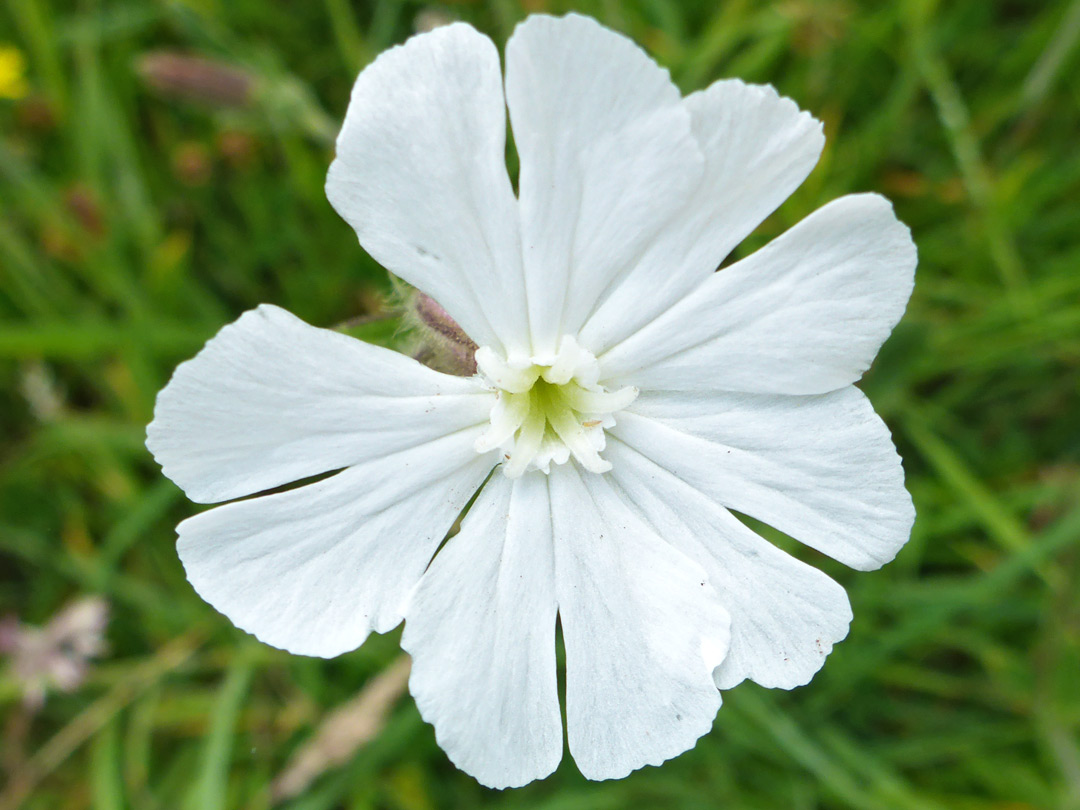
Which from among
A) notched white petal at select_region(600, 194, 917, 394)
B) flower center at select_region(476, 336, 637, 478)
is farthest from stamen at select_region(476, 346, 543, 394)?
notched white petal at select_region(600, 194, 917, 394)

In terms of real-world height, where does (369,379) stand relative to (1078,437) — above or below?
above

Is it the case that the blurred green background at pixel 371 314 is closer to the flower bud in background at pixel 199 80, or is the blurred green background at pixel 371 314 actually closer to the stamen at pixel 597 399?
the flower bud in background at pixel 199 80

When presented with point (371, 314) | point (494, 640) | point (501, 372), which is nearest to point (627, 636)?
point (494, 640)

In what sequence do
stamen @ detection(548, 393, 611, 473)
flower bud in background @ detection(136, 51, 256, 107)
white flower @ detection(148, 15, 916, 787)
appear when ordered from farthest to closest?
flower bud in background @ detection(136, 51, 256, 107)
stamen @ detection(548, 393, 611, 473)
white flower @ detection(148, 15, 916, 787)

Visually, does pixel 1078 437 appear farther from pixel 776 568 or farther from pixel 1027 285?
pixel 776 568

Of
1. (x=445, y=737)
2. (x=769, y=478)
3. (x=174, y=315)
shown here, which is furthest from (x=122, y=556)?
(x=769, y=478)

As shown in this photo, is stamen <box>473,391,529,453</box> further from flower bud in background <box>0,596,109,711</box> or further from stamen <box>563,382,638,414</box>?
flower bud in background <box>0,596,109,711</box>

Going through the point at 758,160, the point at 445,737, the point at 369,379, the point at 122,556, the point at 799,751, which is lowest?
the point at 122,556
